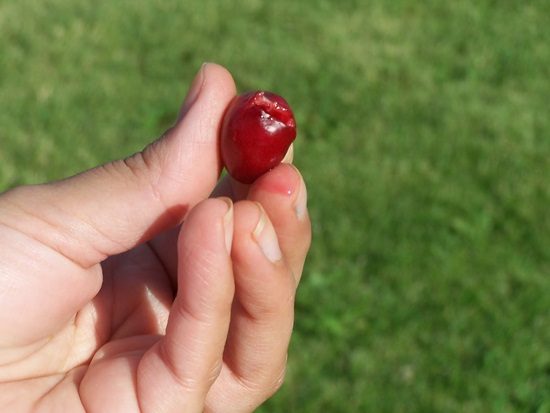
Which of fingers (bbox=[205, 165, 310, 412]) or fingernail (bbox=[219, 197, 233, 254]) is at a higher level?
fingernail (bbox=[219, 197, 233, 254])

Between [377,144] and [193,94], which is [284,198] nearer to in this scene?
[193,94]

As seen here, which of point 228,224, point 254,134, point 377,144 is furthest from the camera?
point 377,144

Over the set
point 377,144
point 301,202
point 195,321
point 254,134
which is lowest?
point 377,144

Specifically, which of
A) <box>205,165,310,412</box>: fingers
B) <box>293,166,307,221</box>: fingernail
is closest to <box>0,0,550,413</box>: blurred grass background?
<box>205,165,310,412</box>: fingers

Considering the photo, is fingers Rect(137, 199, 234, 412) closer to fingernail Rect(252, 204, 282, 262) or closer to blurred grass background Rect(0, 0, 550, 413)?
fingernail Rect(252, 204, 282, 262)

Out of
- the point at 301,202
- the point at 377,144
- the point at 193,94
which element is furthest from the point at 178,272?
the point at 377,144

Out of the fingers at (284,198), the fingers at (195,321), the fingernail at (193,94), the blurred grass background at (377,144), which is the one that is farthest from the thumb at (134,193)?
the blurred grass background at (377,144)

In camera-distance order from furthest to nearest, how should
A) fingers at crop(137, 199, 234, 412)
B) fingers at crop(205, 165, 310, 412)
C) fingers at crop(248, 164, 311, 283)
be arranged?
fingers at crop(248, 164, 311, 283)
fingers at crop(205, 165, 310, 412)
fingers at crop(137, 199, 234, 412)
